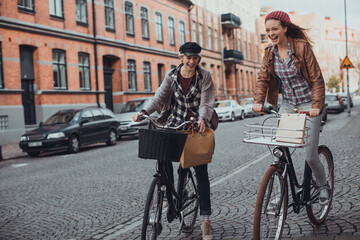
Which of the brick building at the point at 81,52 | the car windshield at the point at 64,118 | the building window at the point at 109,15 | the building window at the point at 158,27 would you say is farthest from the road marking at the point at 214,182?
the building window at the point at 158,27

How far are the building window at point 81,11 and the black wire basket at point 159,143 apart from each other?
22.3 metres

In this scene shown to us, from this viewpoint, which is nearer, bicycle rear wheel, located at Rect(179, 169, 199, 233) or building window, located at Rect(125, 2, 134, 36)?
bicycle rear wheel, located at Rect(179, 169, 199, 233)

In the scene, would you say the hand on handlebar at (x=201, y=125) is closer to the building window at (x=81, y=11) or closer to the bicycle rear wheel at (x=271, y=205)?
the bicycle rear wheel at (x=271, y=205)

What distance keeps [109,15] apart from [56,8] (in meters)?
4.97

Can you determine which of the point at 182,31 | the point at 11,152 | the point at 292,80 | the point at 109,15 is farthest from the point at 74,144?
the point at 182,31

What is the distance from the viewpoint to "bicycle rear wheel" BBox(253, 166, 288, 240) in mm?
3496

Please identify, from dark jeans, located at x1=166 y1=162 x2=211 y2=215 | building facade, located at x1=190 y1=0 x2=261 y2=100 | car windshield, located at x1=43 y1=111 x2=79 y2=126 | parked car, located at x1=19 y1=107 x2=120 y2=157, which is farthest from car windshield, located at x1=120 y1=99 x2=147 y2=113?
building facade, located at x1=190 y1=0 x2=261 y2=100

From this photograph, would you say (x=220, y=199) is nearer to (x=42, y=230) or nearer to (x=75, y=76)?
(x=42, y=230)

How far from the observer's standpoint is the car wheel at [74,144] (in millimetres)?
14633

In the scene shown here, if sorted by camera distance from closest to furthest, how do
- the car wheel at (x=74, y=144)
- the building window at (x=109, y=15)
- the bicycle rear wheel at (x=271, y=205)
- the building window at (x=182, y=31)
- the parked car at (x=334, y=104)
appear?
the bicycle rear wheel at (x=271, y=205) → the car wheel at (x=74, y=144) → the building window at (x=109, y=15) → the parked car at (x=334, y=104) → the building window at (x=182, y=31)

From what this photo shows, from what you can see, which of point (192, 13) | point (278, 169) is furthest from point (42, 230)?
point (192, 13)

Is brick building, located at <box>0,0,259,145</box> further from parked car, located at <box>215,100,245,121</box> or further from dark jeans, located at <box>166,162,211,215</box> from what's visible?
dark jeans, located at <box>166,162,211,215</box>

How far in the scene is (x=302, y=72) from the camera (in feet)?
13.5

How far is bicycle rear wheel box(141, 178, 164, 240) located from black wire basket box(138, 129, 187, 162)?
276 millimetres
